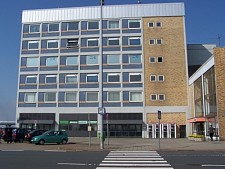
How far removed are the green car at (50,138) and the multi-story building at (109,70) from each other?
18572mm

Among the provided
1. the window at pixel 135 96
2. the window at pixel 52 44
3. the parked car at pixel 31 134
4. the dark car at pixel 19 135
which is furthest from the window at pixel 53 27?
the parked car at pixel 31 134

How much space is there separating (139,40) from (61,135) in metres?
26.0

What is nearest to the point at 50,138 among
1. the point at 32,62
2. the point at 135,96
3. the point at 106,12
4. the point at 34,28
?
the point at 135,96

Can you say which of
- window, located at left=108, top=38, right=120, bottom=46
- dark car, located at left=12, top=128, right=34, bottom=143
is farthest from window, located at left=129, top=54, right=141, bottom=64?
dark car, located at left=12, top=128, right=34, bottom=143

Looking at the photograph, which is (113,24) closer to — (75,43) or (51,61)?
(75,43)

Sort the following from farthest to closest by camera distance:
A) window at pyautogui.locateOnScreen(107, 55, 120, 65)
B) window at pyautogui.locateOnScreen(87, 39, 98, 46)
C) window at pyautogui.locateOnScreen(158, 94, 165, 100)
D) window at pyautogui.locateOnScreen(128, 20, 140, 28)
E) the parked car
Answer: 1. window at pyautogui.locateOnScreen(87, 39, 98, 46)
2. window at pyautogui.locateOnScreen(128, 20, 140, 28)
3. window at pyautogui.locateOnScreen(107, 55, 120, 65)
4. window at pyautogui.locateOnScreen(158, 94, 165, 100)
5. the parked car

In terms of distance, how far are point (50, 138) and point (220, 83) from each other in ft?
62.0

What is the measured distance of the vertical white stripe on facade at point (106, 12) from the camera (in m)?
54.8

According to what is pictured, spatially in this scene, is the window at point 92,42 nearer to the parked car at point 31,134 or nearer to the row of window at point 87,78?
the row of window at point 87,78

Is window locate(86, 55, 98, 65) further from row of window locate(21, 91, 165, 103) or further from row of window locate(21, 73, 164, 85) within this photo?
row of window locate(21, 91, 165, 103)

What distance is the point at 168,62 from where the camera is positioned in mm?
52938

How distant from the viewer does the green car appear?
106 ft

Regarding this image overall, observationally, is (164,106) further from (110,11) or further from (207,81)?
(110,11)

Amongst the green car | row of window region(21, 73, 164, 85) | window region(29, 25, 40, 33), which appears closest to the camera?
the green car
